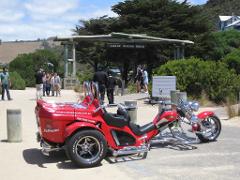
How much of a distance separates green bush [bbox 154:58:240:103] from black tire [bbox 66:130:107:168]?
43.4 ft

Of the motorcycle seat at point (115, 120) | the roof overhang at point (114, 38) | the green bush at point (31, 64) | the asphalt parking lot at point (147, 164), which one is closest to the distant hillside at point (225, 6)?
the green bush at point (31, 64)

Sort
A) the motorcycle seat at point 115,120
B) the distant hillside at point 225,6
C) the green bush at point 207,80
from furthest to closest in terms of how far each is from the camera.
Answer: the distant hillside at point 225,6 < the green bush at point 207,80 < the motorcycle seat at point 115,120

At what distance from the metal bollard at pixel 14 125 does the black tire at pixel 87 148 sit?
3023 mm

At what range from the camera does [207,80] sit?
2261 cm

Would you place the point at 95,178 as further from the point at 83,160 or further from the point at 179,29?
the point at 179,29

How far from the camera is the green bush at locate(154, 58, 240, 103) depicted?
22312 mm

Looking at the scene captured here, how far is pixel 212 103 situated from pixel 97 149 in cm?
1288

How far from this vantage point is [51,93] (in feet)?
107

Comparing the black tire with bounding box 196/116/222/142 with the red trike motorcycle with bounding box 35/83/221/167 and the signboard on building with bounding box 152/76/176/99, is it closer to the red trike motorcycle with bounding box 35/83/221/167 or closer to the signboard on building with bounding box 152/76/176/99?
the red trike motorcycle with bounding box 35/83/221/167

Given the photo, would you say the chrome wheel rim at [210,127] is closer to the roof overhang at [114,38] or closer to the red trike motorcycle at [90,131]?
the red trike motorcycle at [90,131]

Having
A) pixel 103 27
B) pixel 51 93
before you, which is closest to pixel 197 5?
pixel 103 27

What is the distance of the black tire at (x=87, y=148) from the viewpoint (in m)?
9.40

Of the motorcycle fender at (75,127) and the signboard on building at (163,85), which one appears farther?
the signboard on building at (163,85)

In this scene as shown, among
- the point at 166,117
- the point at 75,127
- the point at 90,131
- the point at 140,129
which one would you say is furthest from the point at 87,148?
the point at 166,117
